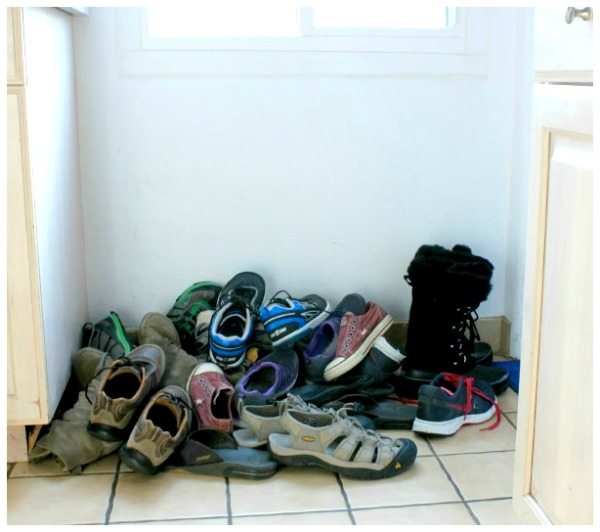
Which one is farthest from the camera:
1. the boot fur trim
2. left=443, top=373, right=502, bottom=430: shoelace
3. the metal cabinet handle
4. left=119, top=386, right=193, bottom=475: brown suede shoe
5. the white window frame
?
the white window frame

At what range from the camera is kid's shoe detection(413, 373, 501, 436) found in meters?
1.81

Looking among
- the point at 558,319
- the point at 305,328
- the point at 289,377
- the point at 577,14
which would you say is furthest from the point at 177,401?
the point at 577,14

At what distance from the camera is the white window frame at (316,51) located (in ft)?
6.89

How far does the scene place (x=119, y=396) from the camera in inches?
69.8

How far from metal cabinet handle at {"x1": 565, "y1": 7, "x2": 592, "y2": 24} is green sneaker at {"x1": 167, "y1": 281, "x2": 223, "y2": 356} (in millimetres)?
1328

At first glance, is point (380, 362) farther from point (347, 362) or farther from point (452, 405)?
point (452, 405)

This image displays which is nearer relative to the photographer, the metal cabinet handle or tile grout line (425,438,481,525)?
the metal cabinet handle

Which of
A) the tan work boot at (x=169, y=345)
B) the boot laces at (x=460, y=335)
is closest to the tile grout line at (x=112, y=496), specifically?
the tan work boot at (x=169, y=345)

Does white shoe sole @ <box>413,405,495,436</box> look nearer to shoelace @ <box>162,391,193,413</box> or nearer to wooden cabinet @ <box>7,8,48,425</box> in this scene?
shoelace @ <box>162,391,193,413</box>

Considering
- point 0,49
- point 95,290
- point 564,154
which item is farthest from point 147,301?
point 564,154

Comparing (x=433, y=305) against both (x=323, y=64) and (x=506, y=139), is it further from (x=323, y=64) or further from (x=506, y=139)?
(x=323, y=64)

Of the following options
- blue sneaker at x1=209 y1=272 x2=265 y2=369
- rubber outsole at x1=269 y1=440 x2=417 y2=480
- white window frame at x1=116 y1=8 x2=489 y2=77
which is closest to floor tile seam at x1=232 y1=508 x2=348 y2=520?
rubber outsole at x1=269 y1=440 x2=417 y2=480

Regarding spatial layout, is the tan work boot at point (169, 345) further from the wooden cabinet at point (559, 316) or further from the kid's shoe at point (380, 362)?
the wooden cabinet at point (559, 316)

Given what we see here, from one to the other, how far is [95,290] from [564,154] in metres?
1.43
